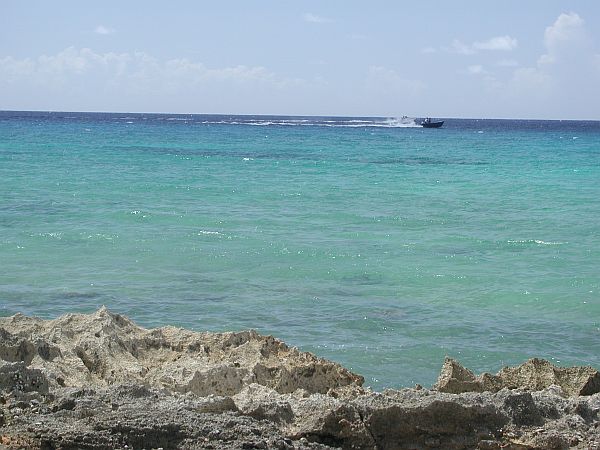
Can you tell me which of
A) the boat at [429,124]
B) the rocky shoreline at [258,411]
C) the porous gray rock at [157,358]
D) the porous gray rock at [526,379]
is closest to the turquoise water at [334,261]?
the porous gray rock at [157,358]

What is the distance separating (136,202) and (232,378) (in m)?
16.5

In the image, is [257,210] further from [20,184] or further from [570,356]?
[570,356]

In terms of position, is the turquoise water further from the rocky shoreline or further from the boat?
the boat

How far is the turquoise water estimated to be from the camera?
10.0m

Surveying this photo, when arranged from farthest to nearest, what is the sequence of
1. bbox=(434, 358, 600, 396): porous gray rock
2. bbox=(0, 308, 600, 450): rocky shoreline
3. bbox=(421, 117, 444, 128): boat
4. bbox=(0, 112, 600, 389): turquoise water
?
bbox=(421, 117, 444, 128): boat
bbox=(0, 112, 600, 389): turquoise water
bbox=(434, 358, 600, 396): porous gray rock
bbox=(0, 308, 600, 450): rocky shoreline

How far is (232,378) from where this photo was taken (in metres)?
6.39

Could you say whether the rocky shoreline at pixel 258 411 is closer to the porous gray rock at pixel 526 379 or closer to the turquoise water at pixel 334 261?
the porous gray rock at pixel 526 379

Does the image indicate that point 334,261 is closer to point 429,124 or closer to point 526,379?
point 526,379

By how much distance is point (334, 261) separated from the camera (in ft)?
46.4

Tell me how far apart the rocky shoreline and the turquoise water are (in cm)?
228

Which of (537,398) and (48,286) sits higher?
(537,398)

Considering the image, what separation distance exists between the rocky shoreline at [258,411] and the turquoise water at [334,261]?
228 centimetres

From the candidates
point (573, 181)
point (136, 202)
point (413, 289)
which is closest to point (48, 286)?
point (413, 289)

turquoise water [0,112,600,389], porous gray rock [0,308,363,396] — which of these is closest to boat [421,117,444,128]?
turquoise water [0,112,600,389]
